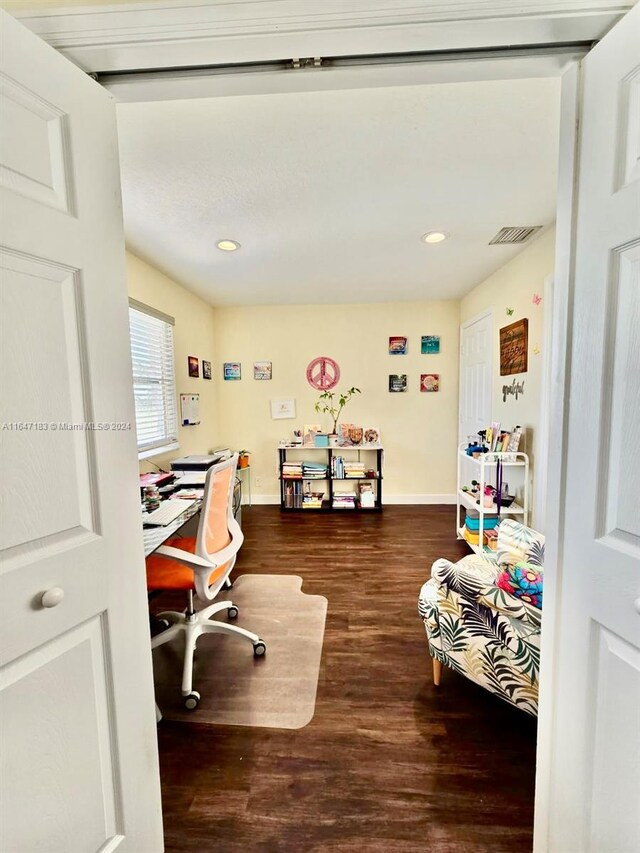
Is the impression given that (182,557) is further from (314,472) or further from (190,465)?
(314,472)

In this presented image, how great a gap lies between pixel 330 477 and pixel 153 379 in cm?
219

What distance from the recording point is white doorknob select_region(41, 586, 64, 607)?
0.68m

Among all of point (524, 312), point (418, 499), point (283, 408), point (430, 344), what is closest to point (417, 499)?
point (418, 499)

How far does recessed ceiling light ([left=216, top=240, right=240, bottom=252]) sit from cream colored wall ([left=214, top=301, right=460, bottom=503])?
5.26 ft

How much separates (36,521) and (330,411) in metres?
3.63

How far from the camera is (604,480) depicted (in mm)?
739

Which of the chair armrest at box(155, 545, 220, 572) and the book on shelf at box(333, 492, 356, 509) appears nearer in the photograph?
the chair armrest at box(155, 545, 220, 572)

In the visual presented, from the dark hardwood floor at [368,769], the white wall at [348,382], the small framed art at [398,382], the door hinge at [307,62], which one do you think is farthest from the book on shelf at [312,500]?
the door hinge at [307,62]

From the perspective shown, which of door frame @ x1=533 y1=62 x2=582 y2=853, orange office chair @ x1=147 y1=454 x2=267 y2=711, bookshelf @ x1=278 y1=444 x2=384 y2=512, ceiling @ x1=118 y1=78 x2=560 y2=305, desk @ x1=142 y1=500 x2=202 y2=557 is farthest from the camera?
bookshelf @ x1=278 y1=444 x2=384 y2=512

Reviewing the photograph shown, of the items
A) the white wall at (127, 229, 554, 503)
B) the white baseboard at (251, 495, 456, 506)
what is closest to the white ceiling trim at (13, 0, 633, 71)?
the white wall at (127, 229, 554, 503)

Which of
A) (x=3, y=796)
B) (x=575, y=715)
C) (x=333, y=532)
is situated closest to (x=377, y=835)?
(x=575, y=715)

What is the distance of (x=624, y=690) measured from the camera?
2.34 ft

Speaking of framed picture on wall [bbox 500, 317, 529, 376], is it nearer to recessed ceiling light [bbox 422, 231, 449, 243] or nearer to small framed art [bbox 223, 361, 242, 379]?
recessed ceiling light [bbox 422, 231, 449, 243]

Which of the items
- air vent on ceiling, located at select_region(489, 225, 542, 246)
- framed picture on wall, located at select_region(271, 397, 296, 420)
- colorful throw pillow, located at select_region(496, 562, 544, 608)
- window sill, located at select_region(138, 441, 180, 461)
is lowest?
colorful throw pillow, located at select_region(496, 562, 544, 608)
